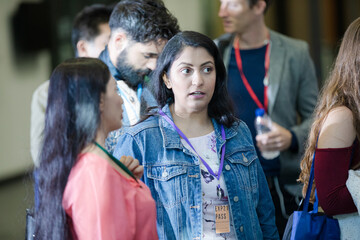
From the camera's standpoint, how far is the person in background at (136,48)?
2854 mm

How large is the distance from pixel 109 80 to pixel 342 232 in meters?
1.19

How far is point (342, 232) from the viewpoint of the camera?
2.36 metres

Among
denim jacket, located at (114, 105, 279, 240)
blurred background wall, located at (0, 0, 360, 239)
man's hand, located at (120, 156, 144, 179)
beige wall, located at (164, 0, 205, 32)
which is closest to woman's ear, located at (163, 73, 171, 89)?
denim jacket, located at (114, 105, 279, 240)

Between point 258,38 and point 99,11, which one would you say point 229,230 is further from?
point 99,11

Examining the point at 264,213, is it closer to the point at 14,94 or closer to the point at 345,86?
the point at 345,86

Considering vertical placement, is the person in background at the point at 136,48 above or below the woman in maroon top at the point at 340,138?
above

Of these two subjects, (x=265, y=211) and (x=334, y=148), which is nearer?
(x=334, y=148)

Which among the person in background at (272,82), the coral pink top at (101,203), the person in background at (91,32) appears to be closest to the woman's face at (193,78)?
the coral pink top at (101,203)

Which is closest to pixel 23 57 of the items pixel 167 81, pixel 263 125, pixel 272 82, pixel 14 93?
pixel 14 93

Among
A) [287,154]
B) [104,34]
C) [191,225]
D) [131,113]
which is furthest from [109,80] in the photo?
[104,34]

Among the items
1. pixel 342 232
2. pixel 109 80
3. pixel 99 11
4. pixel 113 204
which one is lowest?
pixel 342 232

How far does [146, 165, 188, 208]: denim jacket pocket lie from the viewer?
7.66 feet

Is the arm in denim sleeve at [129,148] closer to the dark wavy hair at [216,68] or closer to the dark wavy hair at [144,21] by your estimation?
the dark wavy hair at [216,68]

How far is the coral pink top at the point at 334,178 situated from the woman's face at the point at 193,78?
55cm
